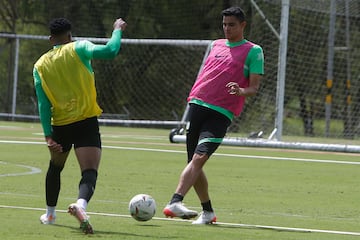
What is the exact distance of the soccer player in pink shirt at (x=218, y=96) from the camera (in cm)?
1091

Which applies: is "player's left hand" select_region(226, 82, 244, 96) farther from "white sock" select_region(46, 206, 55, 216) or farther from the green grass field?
"white sock" select_region(46, 206, 55, 216)

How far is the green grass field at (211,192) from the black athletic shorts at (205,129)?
81cm

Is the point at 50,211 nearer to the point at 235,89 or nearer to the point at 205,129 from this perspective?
the point at 205,129

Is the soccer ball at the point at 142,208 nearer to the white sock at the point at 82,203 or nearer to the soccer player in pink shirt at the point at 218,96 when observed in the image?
the soccer player in pink shirt at the point at 218,96

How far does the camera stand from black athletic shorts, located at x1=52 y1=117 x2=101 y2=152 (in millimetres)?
10172

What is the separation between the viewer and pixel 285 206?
Answer: 42.2 ft

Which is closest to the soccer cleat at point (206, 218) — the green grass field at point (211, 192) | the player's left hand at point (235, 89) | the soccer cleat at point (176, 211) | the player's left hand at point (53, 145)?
the green grass field at point (211, 192)

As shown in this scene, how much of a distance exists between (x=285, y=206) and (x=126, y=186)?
2883 millimetres

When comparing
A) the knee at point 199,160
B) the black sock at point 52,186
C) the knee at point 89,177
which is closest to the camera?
the knee at point 89,177

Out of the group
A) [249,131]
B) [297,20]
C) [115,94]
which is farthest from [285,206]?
[115,94]

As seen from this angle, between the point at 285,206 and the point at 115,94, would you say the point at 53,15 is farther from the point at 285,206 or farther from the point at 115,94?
the point at 285,206

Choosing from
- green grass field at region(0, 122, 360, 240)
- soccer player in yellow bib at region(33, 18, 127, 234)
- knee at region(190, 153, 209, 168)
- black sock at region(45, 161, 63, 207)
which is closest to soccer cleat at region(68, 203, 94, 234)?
green grass field at region(0, 122, 360, 240)

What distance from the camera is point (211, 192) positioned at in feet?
47.3

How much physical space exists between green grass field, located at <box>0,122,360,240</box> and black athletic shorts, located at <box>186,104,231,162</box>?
2.66ft
